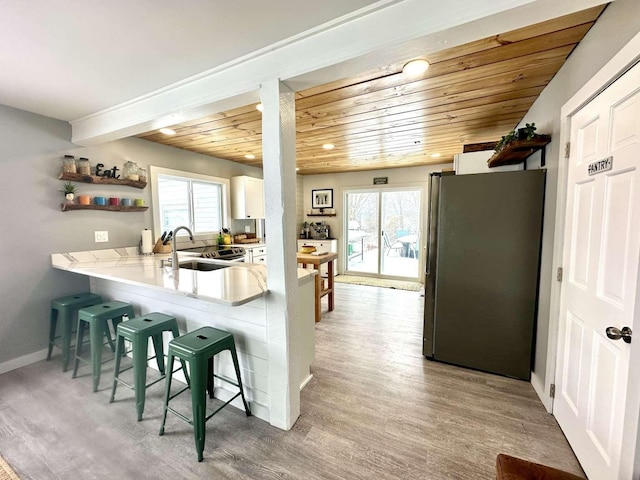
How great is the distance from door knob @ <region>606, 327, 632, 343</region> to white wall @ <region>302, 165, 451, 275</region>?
430 centimetres

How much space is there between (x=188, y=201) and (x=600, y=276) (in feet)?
14.3

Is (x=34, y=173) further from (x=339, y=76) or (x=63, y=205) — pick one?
(x=339, y=76)

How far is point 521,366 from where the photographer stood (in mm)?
2258

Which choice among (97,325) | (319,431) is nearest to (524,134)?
(319,431)

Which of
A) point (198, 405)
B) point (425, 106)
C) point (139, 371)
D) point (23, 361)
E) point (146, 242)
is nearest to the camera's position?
point (198, 405)

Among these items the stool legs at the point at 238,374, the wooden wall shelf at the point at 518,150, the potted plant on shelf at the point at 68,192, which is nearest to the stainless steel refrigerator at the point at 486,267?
the wooden wall shelf at the point at 518,150

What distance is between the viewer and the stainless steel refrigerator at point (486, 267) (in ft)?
7.16

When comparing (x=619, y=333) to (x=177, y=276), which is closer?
(x=619, y=333)

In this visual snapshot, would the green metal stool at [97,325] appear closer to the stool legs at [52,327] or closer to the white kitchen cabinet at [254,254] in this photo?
the stool legs at [52,327]

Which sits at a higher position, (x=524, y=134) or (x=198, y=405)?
(x=524, y=134)

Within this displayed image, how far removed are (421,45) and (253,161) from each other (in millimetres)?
3930

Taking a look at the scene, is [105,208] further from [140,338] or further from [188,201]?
[140,338]

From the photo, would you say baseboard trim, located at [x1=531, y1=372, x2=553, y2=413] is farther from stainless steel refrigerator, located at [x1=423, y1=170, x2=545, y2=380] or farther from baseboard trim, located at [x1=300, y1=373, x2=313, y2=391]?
baseboard trim, located at [x1=300, y1=373, x2=313, y2=391]

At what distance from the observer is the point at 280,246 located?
1625 millimetres
